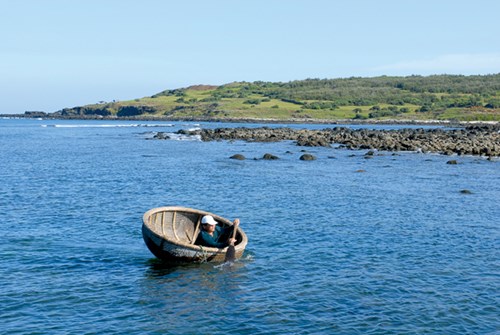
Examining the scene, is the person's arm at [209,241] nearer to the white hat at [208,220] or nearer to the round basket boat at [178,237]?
the white hat at [208,220]

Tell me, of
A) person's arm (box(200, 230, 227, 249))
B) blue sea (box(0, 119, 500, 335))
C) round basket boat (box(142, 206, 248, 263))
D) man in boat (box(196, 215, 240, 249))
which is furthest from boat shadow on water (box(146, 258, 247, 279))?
person's arm (box(200, 230, 227, 249))

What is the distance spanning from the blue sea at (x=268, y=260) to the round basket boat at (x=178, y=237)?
0.48 m

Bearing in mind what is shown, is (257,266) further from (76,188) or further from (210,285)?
(76,188)

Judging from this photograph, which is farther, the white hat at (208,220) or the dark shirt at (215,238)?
the white hat at (208,220)

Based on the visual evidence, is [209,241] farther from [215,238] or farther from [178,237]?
[178,237]

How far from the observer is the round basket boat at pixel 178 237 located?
80.4 ft

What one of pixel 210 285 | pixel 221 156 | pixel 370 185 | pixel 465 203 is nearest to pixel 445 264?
pixel 210 285

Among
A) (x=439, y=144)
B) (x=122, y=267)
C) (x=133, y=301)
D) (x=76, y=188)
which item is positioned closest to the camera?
(x=133, y=301)

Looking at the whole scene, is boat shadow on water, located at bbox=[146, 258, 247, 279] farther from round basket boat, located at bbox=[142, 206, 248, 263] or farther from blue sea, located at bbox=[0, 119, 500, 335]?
round basket boat, located at bbox=[142, 206, 248, 263]

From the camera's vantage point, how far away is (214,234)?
27484 millimetres

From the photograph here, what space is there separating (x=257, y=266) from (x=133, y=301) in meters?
6.29

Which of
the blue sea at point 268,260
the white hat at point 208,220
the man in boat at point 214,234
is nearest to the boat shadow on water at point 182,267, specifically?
the blue sea at point 268,260

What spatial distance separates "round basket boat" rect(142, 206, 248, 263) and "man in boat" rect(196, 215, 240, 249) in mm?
371

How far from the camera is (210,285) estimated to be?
888 inches
